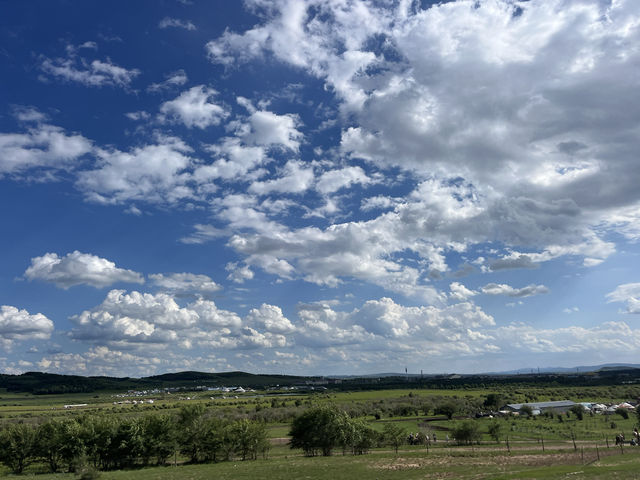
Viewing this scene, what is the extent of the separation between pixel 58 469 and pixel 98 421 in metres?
10.0

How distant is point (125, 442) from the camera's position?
78375mm

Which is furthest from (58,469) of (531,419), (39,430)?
(531,419)

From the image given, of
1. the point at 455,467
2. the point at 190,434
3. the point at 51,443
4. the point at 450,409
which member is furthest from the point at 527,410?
the point at 51,443

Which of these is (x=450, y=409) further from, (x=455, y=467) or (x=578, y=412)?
(x=455, y=467)

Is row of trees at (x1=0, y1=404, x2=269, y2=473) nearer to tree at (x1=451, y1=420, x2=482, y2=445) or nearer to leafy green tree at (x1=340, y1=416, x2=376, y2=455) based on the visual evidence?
leafy green tree at (x1=340, y1=416, x2=376, y2=455)

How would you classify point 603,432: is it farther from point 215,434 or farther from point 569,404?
point 215,434

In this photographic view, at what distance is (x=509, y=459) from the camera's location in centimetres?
6438

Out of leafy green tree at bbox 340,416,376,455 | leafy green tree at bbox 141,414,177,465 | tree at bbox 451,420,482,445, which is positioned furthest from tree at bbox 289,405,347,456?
tree at bbox 451,420,482,445

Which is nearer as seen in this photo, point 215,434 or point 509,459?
point 509,459

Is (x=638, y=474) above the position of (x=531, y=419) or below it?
above

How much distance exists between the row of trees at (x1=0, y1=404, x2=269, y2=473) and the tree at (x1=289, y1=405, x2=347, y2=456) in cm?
700

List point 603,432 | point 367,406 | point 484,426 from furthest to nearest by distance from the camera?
1. point 367,406
2. point 484,426
3. point 603,432

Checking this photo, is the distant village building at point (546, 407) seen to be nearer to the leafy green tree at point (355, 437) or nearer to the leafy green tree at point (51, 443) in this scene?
the leafy green tree at point (355, 437)

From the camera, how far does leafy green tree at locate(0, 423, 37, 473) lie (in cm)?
7731
